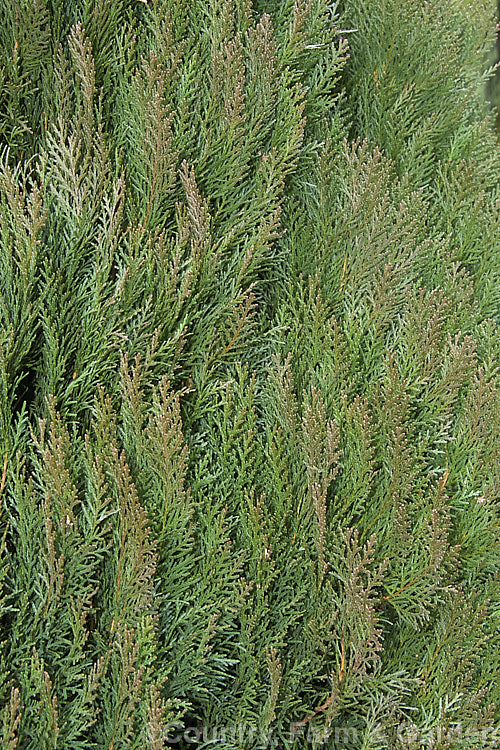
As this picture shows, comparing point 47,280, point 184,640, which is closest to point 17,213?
point 47,280

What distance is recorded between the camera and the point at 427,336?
2.23 m

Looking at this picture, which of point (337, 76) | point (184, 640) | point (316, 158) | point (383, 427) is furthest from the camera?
point (337, 76)

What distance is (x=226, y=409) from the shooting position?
6.73 feet

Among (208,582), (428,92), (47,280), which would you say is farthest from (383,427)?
(428,92)

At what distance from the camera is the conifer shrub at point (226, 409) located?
6.00 feet

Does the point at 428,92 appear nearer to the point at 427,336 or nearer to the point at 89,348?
the point at 427,336

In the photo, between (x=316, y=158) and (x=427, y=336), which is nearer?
(x=427, y=336)

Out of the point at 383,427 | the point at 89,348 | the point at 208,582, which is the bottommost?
the point at 208,582

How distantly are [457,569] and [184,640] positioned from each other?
Answer: 1.04 m

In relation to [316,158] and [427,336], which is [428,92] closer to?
[316,158]

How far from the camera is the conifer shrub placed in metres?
1.83

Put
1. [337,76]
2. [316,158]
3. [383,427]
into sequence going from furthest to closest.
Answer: [337,76]
[316,158]
[383,427]

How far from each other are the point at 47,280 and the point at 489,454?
167cm

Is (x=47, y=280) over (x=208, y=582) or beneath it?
over
